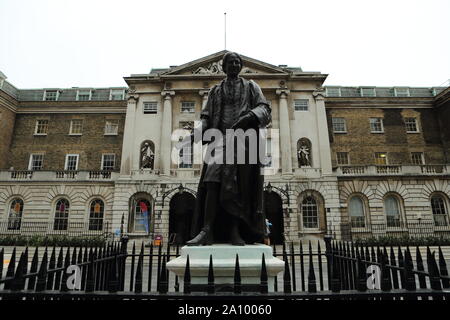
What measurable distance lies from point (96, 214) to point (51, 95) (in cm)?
1608

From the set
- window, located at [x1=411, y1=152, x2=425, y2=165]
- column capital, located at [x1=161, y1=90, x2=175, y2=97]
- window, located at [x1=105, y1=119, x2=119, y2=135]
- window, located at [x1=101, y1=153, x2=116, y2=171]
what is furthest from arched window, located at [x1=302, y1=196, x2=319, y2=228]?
window, located at [x1=105, y1=119, x2=119, y2=135]

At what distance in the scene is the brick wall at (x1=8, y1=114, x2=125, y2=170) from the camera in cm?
2798

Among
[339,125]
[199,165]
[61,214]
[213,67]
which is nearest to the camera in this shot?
[199,165]

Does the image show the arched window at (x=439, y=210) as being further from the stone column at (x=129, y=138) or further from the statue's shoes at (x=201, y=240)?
the statue's shoes at (x=201, y=240)

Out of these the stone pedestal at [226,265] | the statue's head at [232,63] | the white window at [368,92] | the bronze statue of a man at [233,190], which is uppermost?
the white window at [368,92]

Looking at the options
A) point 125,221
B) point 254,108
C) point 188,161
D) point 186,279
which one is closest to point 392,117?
point 188,161

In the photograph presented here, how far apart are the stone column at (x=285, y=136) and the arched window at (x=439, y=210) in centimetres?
1260

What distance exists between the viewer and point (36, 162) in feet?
92.7

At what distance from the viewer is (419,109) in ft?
95.9

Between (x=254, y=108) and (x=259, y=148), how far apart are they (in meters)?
0.57

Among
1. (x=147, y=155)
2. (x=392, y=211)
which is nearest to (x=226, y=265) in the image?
(x=147, y=155)

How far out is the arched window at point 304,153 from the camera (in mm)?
23828

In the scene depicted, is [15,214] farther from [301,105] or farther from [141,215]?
[301,105]

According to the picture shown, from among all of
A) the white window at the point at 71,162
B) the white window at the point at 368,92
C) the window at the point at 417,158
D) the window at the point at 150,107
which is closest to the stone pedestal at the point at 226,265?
the window at the point at 150,107
